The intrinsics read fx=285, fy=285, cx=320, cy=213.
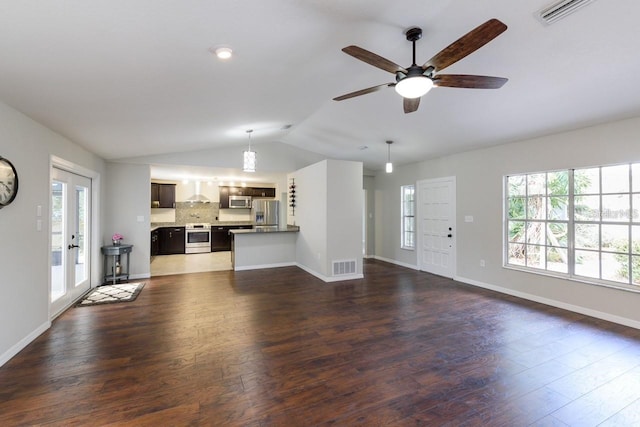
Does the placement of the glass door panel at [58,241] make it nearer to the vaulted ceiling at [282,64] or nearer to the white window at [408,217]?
the vaulted ceiling at [282,64]

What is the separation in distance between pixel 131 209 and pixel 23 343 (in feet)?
10.8

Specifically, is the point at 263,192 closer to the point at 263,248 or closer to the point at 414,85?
the point at 263,248

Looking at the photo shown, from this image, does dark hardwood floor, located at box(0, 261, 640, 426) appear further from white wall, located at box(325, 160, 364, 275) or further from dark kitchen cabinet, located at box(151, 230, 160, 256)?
dark kitchen cabinet, located at box(151, 230, 160, 256)

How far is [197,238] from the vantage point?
908cm

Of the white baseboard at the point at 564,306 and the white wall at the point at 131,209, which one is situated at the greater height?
the white wall at the point at 131,209

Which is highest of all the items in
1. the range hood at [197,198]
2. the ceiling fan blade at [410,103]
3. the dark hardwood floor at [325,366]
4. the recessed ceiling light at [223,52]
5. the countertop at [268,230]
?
the recessed ceiling light at [223,52]

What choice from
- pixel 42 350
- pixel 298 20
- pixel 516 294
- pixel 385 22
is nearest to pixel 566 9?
pixel 385 22

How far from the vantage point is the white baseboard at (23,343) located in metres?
2.57

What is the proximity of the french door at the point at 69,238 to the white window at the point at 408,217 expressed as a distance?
6466mm

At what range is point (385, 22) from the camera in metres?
2.21

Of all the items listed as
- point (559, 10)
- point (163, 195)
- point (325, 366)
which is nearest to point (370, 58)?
point (559, 10)

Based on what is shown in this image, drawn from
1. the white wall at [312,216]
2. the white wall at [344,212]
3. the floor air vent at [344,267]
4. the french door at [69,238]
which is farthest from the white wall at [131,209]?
the floor air vent at [344,267]

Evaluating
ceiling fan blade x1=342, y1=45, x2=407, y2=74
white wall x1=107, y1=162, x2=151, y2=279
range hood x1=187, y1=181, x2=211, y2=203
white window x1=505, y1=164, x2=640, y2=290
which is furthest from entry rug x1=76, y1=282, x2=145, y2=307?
white window x1=505, y1=164, x2=640, y2=290

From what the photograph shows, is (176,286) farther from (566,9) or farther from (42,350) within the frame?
(566,9)
